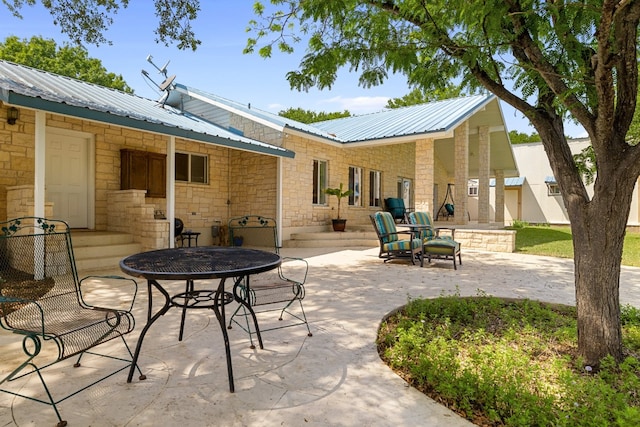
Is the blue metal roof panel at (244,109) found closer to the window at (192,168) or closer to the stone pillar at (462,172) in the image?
the window at (192,168)

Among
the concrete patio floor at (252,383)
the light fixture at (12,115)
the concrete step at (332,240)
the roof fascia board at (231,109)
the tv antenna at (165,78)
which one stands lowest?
the concrete patio floor at (252,383)

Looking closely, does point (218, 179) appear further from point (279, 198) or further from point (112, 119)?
point (112, 119)

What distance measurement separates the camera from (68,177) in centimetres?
812

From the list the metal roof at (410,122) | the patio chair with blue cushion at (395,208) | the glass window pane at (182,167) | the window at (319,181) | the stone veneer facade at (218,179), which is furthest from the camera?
the patio chair with blue cushion at (395,208)

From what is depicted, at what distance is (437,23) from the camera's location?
11.1ft

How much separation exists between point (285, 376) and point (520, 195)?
26.3m

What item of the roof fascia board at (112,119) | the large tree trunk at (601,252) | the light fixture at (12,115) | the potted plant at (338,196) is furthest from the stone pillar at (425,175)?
the light fixture at (12,115)

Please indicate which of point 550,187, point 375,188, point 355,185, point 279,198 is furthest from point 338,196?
point 550,187

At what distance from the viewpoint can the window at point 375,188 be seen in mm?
14775

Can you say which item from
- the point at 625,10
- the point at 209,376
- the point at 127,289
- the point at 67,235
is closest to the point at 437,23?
the point at 625,10

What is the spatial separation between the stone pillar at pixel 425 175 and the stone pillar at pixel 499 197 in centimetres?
802

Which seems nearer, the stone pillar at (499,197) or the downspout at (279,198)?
the downspout at (279,198)

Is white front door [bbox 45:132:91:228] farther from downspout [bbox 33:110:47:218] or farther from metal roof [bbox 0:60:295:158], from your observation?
downspout [bbox 33:110:47:218]

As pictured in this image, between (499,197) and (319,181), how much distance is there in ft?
35.0
